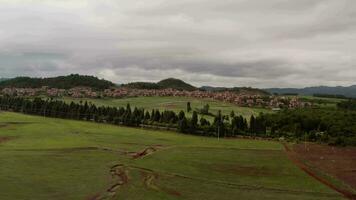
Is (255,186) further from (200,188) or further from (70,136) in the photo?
(70,136)

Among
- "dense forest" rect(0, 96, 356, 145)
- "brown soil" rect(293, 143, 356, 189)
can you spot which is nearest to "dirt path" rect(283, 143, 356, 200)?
"brown soil" rect(293, 143, 356, 189)

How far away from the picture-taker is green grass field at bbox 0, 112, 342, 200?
55594 millimetres

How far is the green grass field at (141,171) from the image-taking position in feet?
182

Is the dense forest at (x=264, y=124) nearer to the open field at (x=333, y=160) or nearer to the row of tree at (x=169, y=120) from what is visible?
the row of tree at (x=169, y=120)

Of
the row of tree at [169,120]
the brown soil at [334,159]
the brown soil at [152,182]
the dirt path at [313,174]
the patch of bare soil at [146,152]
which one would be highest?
the row of tree at [169,120]

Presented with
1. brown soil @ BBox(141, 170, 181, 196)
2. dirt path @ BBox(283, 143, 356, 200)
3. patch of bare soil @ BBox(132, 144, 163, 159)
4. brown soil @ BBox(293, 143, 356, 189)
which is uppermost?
patch of bare soil @ BBox(132, 144, 163, 159)

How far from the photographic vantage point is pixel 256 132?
15575 cm

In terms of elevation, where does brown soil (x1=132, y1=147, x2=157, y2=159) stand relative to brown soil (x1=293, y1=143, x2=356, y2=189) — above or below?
above

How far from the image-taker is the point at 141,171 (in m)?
69.9

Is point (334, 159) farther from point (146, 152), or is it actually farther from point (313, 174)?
point (146, 152)

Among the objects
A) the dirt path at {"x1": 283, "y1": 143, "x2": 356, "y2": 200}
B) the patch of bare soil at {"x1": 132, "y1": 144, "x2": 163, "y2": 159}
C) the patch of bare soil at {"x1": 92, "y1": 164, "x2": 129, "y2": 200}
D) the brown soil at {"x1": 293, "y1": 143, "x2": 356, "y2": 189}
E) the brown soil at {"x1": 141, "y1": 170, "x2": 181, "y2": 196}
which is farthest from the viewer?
the patch of bare soil at {"x1": 132, "y1": 144, "x2": 163, "y2": 159}

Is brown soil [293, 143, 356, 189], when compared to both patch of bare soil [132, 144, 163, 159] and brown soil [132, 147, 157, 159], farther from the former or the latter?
brown soil [132, 147, 157, 159]

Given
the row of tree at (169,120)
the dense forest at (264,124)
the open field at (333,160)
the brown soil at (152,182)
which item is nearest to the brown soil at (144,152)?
the brown soil at (152,182)

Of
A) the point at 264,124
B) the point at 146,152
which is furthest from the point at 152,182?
the point at 264,124
